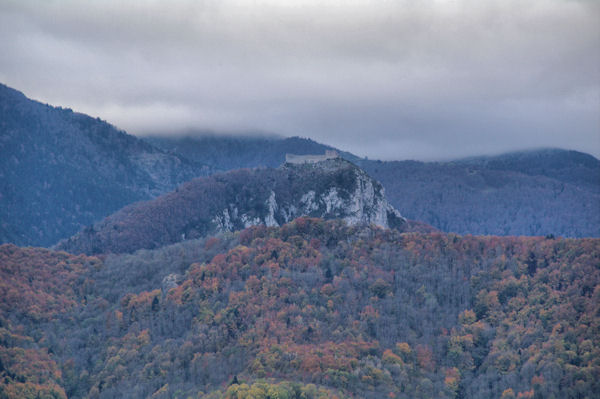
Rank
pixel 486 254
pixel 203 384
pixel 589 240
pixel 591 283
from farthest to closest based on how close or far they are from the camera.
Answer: pixel 486 254
pixel 589 240
pixel 591 283
pixel 203 384

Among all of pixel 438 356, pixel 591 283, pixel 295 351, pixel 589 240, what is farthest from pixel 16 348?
pixel 589 240

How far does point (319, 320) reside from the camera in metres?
122

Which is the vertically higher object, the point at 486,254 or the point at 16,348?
the point at 486,254

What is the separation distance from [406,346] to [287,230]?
51240 millimetres

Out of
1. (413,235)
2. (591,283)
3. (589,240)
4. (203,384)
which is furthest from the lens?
(413,235)

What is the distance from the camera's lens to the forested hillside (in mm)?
104125

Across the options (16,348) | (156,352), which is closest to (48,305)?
(16,348)

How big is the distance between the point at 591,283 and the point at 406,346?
36.4 meters

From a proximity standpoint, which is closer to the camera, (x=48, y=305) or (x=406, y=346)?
(x=406, y=346)

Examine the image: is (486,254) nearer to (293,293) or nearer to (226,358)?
(293,293)

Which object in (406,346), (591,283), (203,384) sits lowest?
(203,384)

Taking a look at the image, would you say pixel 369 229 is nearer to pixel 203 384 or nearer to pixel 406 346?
pixel 406 346

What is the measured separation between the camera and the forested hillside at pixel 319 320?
10412 centimetres

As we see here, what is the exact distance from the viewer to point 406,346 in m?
113
